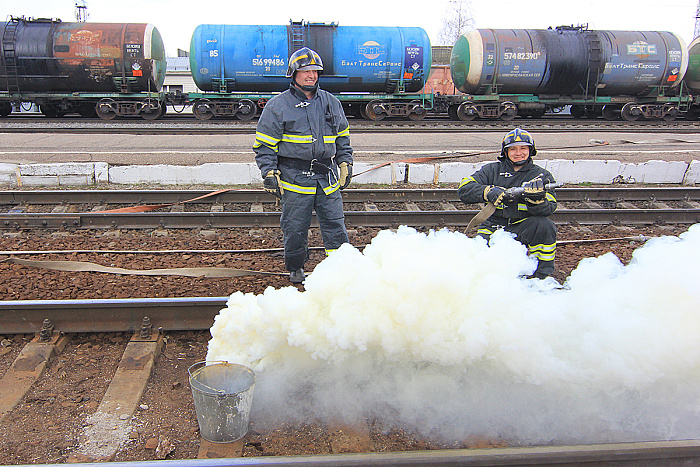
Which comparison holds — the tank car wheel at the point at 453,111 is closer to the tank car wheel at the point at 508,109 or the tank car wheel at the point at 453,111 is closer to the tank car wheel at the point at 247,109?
the tank car wheel at the point at 508,109

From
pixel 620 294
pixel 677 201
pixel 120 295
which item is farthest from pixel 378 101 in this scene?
pixel 620 294

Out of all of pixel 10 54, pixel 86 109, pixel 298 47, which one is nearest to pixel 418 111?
pixel 298 47

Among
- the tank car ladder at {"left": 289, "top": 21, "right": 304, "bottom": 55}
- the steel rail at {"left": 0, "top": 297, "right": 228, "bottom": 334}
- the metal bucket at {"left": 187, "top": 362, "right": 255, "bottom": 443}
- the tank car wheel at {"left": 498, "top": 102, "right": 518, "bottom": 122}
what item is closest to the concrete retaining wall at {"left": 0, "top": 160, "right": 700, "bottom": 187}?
the steel rail at {"left": 0, "top": 297, "right": 228, "bottom": 334}

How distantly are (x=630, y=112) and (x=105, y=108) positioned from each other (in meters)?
18.3

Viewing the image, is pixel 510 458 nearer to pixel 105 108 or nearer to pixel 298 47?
pixel 298 47

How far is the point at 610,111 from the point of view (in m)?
18.8

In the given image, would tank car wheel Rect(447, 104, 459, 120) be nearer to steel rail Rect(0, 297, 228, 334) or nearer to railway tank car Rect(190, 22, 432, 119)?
railway tank car Rect(190, 22, 432, 119)

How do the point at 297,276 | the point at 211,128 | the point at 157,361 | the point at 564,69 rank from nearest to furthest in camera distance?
the point at 157,361 → the point at 297,276 → the point at 211,128 → the point at 564,69

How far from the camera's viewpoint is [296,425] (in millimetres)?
2559

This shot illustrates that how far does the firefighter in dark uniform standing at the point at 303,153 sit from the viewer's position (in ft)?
12.9

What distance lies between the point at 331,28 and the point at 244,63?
9.98 ft

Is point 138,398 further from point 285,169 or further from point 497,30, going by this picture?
point 497,30

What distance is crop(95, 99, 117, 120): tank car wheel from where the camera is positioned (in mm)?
15891

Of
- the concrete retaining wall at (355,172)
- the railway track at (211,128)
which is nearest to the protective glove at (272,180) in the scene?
the concrete retaining wall at (355,172)
